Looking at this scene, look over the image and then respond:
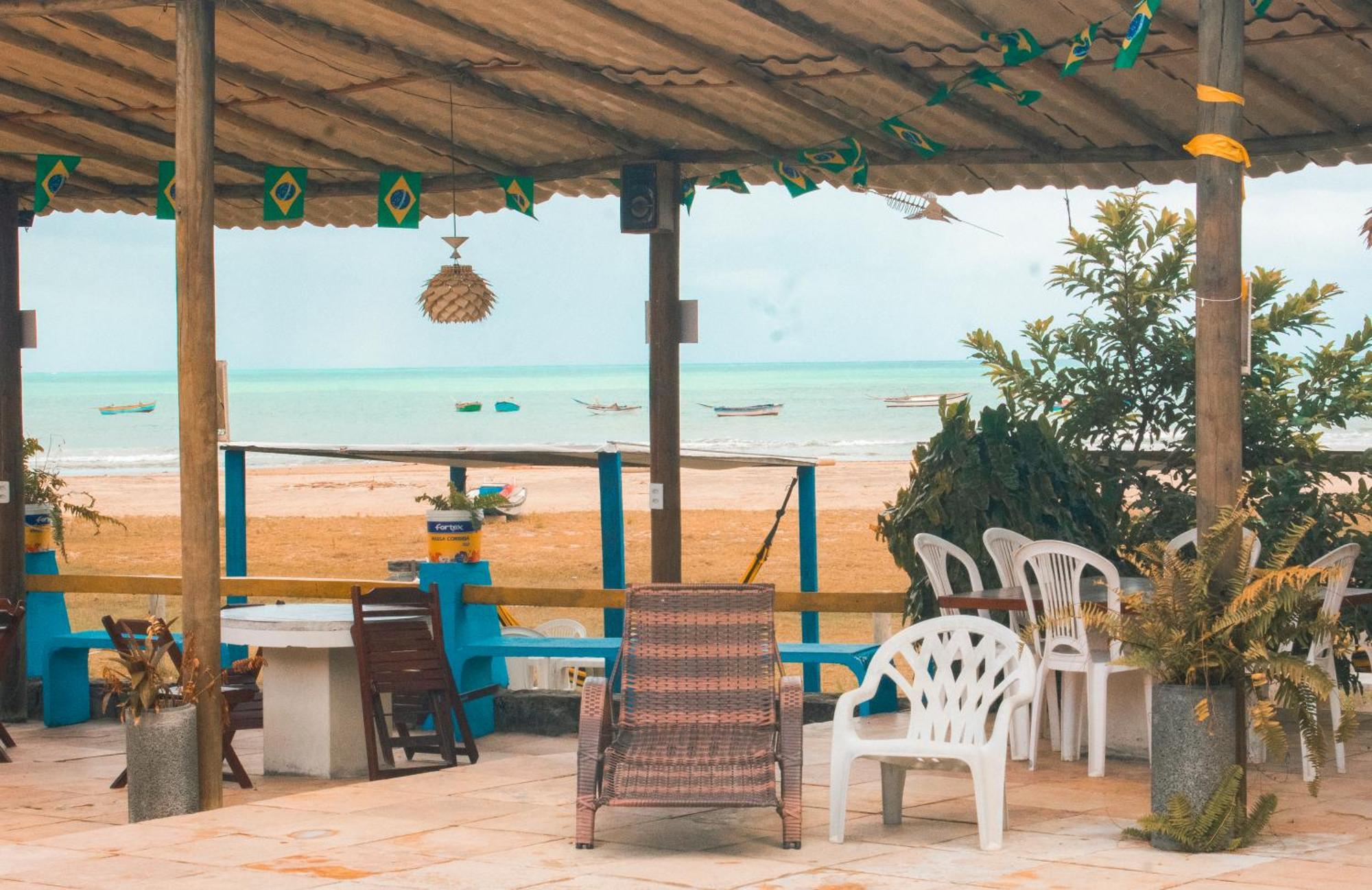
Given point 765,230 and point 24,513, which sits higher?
point 765,230

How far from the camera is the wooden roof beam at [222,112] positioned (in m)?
7.21

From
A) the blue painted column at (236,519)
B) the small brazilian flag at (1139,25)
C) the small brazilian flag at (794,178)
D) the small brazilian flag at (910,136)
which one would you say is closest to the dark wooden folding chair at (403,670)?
the blue painted column at (236,519)

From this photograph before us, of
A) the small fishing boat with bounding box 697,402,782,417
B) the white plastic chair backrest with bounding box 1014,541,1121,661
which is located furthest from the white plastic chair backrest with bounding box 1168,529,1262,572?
the small fishing boat with bounding box 697,402,782,417

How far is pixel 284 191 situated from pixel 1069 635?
17.1 feet

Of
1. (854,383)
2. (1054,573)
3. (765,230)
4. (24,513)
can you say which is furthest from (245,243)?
(1054,573)

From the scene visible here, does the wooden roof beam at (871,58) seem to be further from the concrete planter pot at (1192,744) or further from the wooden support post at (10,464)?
the wooden support post at (10,464)

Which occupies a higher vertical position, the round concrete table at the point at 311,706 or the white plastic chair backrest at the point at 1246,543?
the white plastic chair backrest at the point at 1246,543

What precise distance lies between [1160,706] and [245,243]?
65168 mm

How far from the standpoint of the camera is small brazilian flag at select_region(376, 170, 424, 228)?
9.01 meters

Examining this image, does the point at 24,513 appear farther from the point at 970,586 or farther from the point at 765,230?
the point at 765,230

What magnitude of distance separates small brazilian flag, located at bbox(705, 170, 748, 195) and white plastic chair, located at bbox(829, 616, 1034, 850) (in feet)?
12.4

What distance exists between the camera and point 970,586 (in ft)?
24.6

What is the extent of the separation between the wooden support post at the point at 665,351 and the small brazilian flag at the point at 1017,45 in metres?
2.34

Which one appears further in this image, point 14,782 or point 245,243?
point 245,243
